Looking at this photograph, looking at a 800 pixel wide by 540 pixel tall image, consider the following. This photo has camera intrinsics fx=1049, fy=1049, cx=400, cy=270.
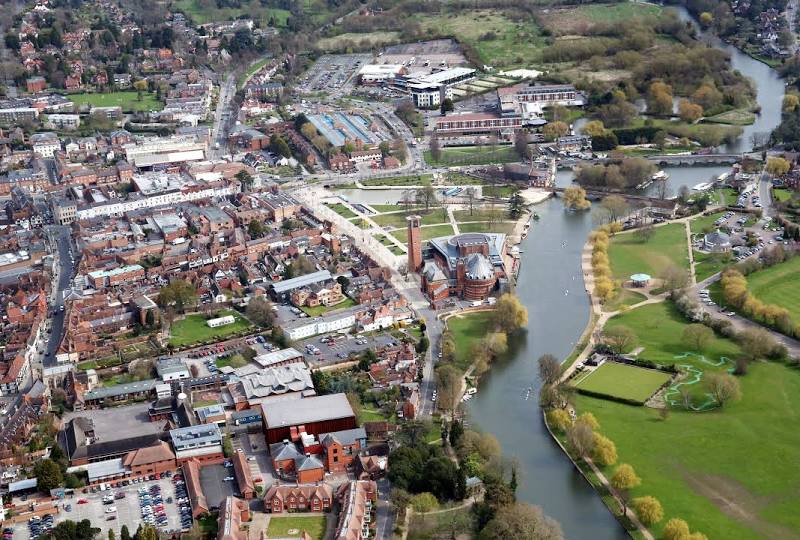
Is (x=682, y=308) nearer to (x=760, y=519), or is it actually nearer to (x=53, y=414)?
(x=760, y=519)

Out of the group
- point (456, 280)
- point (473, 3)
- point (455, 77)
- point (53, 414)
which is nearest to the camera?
point (53, 414)

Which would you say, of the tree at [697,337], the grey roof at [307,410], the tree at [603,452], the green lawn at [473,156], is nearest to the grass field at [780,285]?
the tree at [697,337]

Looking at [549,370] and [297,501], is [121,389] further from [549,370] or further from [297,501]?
[549,370]

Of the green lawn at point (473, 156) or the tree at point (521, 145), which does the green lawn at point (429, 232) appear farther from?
the tree at point (521, 145)

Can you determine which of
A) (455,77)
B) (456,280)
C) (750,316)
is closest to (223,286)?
(456,280)

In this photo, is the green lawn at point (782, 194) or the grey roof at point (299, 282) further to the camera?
the green lawn at point (782, 194)

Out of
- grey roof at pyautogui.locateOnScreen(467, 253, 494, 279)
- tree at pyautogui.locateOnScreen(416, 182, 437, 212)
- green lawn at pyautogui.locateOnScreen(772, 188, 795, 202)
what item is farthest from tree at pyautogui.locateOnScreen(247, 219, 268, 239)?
green lawn at pyautogui.locateOnScreen(772, 188, 795, 202)
